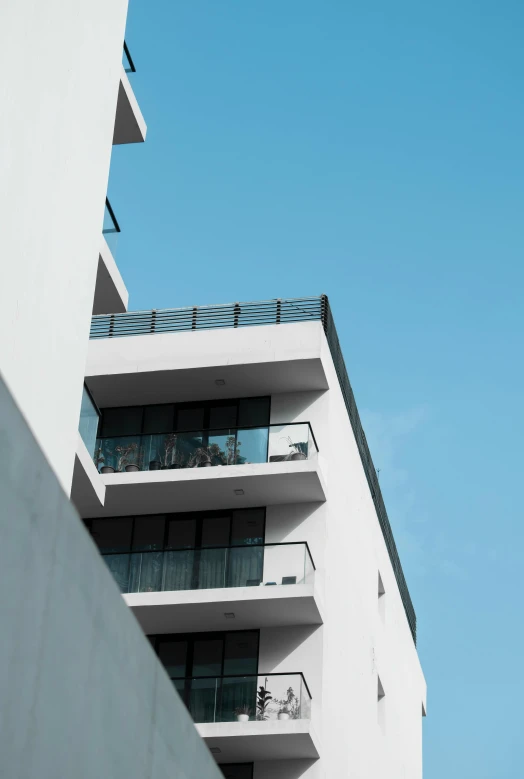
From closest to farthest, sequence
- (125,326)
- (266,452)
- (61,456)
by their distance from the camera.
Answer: (61,456), (266,452), (125,326)

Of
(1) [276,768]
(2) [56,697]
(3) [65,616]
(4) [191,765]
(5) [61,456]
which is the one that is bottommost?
(2) [56,697]

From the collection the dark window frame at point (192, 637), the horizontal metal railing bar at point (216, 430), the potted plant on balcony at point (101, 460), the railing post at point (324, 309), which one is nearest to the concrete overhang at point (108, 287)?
the horizontal metal railing bar at point (216, 430)

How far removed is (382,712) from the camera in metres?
35.8

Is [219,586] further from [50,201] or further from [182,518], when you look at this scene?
[50,201]

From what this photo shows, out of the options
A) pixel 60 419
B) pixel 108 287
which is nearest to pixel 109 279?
pixel 108 287

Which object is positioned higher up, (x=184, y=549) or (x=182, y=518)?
(x=182, y=518)

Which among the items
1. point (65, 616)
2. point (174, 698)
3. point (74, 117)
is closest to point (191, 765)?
point (174, 698)

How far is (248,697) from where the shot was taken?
25922 millimetres

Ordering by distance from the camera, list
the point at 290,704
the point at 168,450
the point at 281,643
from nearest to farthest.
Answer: the point at 290,704, the point at 281,643, the point at 168,450

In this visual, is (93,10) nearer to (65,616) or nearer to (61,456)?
(61,456)

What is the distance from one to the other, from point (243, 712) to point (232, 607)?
225 cm

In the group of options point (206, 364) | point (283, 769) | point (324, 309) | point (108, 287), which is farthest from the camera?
point (324, 309)

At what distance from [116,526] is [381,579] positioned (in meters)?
10.4

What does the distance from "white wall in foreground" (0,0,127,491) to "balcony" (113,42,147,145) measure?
2.30m
